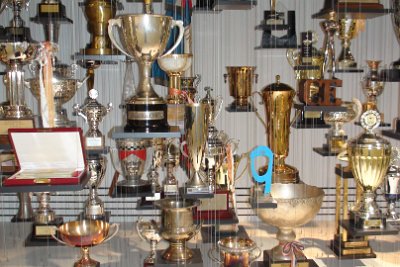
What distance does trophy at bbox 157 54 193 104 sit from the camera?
2.16 metres

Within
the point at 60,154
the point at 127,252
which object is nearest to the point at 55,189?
the point at 60,154

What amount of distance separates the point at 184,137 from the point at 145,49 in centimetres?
37

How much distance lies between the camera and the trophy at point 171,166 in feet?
7.24

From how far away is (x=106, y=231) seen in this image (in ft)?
6.59

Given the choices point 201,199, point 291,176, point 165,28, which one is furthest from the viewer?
point 291,176

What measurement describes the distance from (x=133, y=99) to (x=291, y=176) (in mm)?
872

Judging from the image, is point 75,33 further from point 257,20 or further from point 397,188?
point 397,188

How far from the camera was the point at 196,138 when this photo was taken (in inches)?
71.1

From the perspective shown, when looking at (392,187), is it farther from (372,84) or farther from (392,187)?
(372,84)

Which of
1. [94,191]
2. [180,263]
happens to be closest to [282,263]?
[180,263]

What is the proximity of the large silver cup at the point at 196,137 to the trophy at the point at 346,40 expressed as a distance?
2.76ft

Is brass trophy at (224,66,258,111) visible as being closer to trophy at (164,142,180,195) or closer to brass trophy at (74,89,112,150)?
trophy at (164,142,180,195)

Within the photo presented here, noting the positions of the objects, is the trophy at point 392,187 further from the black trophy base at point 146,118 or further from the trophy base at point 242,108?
the black trophy base at point 146,118

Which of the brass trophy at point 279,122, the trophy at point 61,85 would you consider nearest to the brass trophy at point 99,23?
the trophy at point 61,85
